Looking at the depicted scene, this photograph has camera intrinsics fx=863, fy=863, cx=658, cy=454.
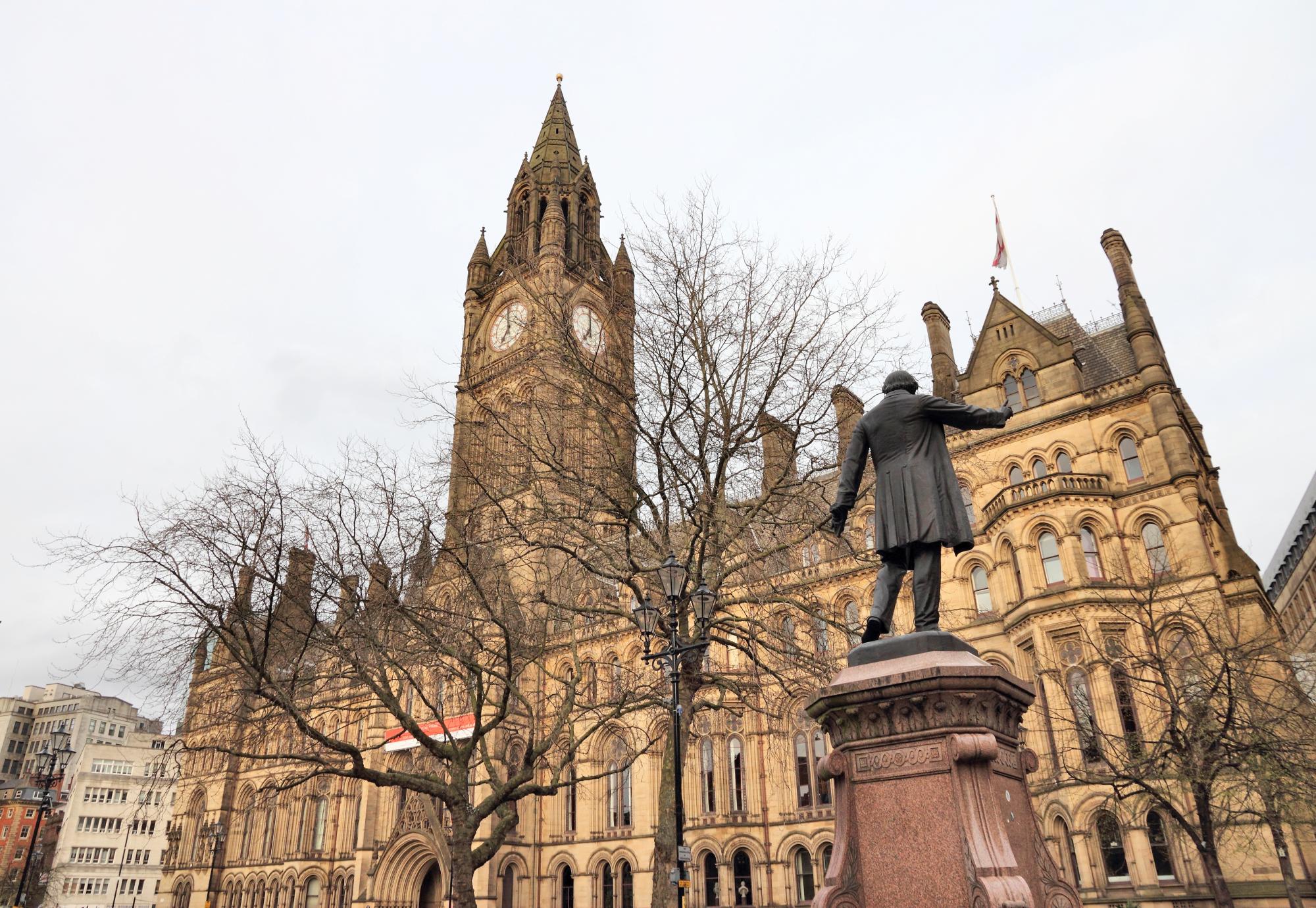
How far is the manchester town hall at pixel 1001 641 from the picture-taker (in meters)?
20.8

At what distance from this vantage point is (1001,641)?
26594 mm

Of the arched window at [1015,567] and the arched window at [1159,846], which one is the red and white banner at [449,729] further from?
the arched window at [1159,846]

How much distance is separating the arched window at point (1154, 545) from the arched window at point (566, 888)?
2456 centimetres

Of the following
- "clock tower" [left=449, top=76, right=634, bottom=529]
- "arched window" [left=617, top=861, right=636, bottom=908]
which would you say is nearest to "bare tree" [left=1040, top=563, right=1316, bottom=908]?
"clock tower" [left=449, top=76, right=634, bottom=529]

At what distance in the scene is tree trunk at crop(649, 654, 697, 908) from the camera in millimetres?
13289

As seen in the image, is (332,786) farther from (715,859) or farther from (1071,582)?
(1071,582)

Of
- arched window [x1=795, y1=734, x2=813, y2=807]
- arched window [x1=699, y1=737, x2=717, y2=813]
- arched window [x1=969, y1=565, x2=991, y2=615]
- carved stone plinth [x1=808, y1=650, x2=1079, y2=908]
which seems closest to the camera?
carved stone plinth [x1=808, y1=650, x2=1079, y2=908]

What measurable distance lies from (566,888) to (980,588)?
20844mm

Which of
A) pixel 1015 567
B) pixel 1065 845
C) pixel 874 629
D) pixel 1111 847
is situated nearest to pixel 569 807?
pixel 1065 845

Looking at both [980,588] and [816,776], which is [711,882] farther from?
[980,588]

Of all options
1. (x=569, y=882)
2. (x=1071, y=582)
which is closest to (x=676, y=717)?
(x=1071, y=582)

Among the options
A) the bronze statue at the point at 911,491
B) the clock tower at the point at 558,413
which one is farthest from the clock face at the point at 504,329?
the bronze statue at the point at 911,491

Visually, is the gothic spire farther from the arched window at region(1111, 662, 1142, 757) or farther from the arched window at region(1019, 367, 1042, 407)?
the arched window at region(1111, 662, 1142, 757)

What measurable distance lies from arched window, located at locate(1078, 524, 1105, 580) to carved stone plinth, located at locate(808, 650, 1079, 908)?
21.0m
